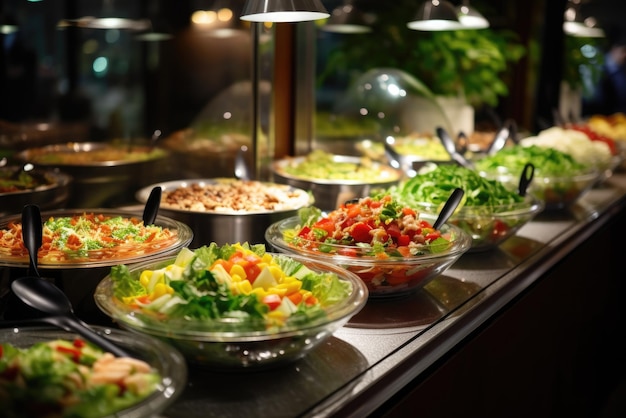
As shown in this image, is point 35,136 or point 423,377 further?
point 35,136

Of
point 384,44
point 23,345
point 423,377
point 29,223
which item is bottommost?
point 423,377

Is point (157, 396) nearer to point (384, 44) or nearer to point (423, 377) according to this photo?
point (423, 377)

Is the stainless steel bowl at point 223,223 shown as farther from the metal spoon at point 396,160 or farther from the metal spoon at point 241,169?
the metal spoon at point 396,160

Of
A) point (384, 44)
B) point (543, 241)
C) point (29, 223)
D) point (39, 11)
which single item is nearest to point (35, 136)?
point (39, 11)

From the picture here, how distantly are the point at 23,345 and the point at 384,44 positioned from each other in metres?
2.78

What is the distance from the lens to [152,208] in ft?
5.78

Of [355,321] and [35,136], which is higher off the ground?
[35,136]

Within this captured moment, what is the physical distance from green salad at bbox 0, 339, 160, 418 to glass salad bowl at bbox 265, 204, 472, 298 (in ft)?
2.08

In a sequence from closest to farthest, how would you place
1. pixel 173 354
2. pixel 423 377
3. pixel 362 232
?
pixel 173 354 → pixel 423 377 → pixel 362 232

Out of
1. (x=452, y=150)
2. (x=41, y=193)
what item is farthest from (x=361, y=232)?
(x=452, y=150)

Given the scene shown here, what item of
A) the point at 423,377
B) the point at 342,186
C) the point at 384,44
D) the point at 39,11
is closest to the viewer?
the point at 423,377

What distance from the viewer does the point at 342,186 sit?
235 cm

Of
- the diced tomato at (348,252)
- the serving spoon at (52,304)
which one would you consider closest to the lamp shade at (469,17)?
the diced tomato at (348,252)

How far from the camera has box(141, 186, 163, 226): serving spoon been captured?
5.75 ft
